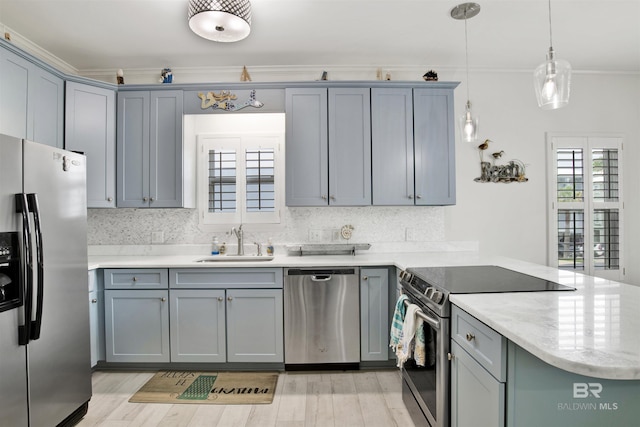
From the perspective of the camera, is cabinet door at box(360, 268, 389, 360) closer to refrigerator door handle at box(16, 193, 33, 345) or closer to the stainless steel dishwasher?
the stainless steel dishwasher

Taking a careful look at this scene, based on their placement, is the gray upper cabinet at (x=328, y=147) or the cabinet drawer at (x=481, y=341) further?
the gray upper cabinet at (x=328, y=147)

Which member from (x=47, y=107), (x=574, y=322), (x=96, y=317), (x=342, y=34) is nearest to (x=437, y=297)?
(x=574, y=322)

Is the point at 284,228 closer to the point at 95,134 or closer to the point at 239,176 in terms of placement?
the point at 239,176

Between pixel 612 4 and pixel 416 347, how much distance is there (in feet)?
9.06

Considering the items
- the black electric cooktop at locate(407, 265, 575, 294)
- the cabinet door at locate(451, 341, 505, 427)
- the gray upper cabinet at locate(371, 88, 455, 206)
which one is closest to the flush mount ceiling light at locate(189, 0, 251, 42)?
the gray upper cabinet at locate(371, 88, 455, 206)

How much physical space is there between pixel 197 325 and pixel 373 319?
1.41m

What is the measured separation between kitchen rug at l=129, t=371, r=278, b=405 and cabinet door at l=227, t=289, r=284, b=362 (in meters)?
0.15

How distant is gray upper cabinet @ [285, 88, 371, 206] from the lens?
3000mm

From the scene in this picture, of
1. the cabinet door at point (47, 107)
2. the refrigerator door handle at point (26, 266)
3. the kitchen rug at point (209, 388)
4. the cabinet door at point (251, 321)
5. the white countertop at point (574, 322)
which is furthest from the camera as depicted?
the cabinet door at point (251, 321)

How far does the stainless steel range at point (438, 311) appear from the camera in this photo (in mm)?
1604

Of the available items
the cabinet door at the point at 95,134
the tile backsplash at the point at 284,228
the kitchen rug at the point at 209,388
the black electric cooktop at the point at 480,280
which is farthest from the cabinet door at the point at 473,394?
the cabinet door at the point at 95,134

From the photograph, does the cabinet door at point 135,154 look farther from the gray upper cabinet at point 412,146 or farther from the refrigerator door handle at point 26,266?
the gray upper cabinet at point 412,146

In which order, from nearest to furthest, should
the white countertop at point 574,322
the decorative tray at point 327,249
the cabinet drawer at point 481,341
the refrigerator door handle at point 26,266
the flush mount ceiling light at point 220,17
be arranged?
the white countertop at point 574,322 < the cabinet drawer at point 481,341 < the refrigerator door handle at point 26,266 < the flush mount ceiling light at point 220,17 < the decorative tray at point 327,249

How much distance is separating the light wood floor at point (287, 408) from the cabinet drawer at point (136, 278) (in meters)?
0.71
